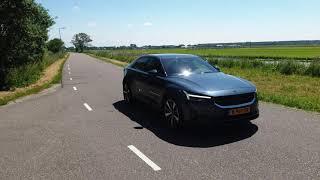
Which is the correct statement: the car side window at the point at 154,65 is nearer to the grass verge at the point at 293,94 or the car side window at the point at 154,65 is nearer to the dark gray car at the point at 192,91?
the dark gray car at the point at 192,91

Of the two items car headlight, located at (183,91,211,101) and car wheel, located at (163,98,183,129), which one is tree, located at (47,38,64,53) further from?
car headlight, located at (183,91,211,101)

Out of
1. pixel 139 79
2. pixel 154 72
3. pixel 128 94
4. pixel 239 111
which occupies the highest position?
pixel 154 72

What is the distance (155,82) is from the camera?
948cm

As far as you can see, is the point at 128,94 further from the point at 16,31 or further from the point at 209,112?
the point at 16,31

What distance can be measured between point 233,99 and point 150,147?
193cm

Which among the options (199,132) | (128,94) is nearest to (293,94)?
(128,94)

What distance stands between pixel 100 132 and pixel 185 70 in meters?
2.47

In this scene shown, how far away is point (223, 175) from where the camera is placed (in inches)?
218

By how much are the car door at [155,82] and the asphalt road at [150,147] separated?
0.61 meters

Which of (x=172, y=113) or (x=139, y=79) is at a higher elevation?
Answer: (x=139, y=79)

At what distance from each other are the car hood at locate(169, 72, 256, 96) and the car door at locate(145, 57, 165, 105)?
0.42 metres

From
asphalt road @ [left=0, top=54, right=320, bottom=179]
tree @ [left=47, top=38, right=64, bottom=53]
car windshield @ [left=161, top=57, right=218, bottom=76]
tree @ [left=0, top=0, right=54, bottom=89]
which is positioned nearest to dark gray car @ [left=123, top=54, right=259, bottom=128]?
car windshield @ [left=161, top=57, right=218, bottom=76]

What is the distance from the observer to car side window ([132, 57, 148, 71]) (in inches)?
427

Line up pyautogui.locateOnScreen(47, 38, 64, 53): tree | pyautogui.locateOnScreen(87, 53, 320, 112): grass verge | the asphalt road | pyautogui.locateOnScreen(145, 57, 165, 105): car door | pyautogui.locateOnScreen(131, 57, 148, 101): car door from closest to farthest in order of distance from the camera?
the asphalt road → pyautogui.locateOnScreen(145, 57, 165, 105): car door → pyautogui.locateOnScreen(131, 57, 148, 101): car door → pyautogui.locateOnScreen(87, 53, 320, 112): grass verge → pyautogui.locateOnScreen(47, 38, 64, 53): tree
